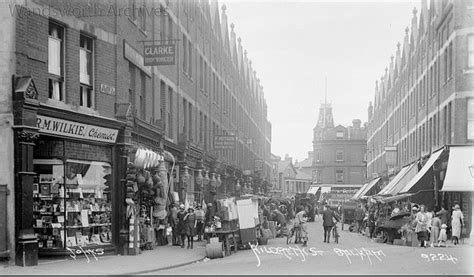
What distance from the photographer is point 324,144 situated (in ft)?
364

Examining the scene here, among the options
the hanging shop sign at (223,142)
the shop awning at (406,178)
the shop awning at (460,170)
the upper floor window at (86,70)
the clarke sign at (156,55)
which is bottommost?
the shop awning at (406,178)

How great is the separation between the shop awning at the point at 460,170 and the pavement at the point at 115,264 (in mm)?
12146

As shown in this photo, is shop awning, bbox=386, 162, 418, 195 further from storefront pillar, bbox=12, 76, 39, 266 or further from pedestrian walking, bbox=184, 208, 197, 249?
storefront pillar, bbox=12, 76, 39, 266

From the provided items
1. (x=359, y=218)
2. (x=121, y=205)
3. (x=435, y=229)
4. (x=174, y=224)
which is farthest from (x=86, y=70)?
(x=359, y=218)

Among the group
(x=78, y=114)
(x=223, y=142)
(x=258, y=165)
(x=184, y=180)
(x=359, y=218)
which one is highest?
(x=78, y=114)

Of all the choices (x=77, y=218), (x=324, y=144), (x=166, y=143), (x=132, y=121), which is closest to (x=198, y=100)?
(x=166, y=143)

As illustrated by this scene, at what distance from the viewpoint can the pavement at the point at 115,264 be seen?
15578 mm

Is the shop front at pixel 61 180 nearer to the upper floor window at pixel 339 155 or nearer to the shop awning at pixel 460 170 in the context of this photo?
the shop awning at pixel 460 170

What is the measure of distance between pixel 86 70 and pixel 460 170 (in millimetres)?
17505

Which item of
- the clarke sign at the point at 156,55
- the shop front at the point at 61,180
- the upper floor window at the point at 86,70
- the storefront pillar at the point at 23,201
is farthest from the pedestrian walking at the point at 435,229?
the storefront pillar at the point at 23,201

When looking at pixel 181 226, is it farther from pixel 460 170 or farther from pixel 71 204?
pixel 460 170

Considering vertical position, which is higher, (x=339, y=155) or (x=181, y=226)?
(x=339, y=155)

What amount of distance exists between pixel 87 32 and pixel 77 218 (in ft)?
17.5

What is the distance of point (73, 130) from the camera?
18844 mm
